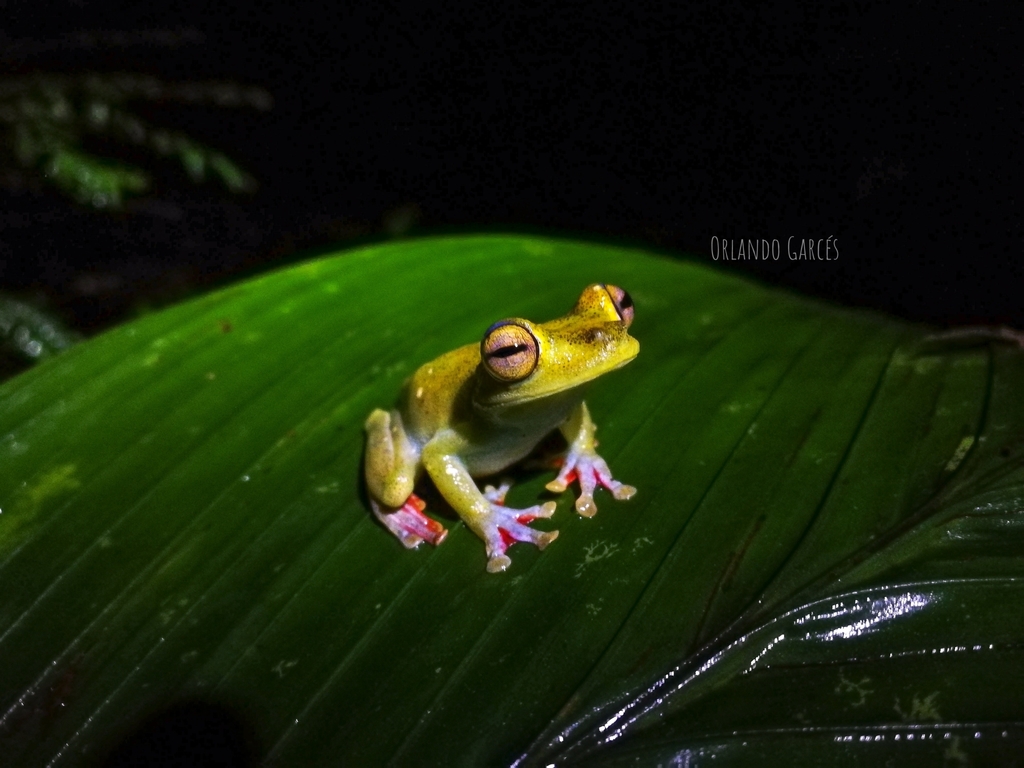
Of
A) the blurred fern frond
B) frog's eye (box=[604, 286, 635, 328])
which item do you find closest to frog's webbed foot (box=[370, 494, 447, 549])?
frog's eye (box=[604, 286, 635, 328])

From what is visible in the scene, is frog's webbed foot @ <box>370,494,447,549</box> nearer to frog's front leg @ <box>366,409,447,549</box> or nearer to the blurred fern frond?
frog's front leg @ <box>366,409,447,549</box>

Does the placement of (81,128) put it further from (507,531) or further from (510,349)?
(507,531)

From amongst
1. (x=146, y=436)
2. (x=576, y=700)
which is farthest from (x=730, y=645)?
(x=146, y=436)

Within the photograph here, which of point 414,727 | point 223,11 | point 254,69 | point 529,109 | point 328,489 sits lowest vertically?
point 414,727

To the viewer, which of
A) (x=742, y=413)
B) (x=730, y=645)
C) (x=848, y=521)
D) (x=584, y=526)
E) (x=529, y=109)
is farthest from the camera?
(x=529, y=109)

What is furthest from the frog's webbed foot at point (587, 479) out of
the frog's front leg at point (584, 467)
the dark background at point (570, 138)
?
the dark background at point (570, 138)

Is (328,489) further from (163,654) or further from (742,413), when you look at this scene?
(742,413)
